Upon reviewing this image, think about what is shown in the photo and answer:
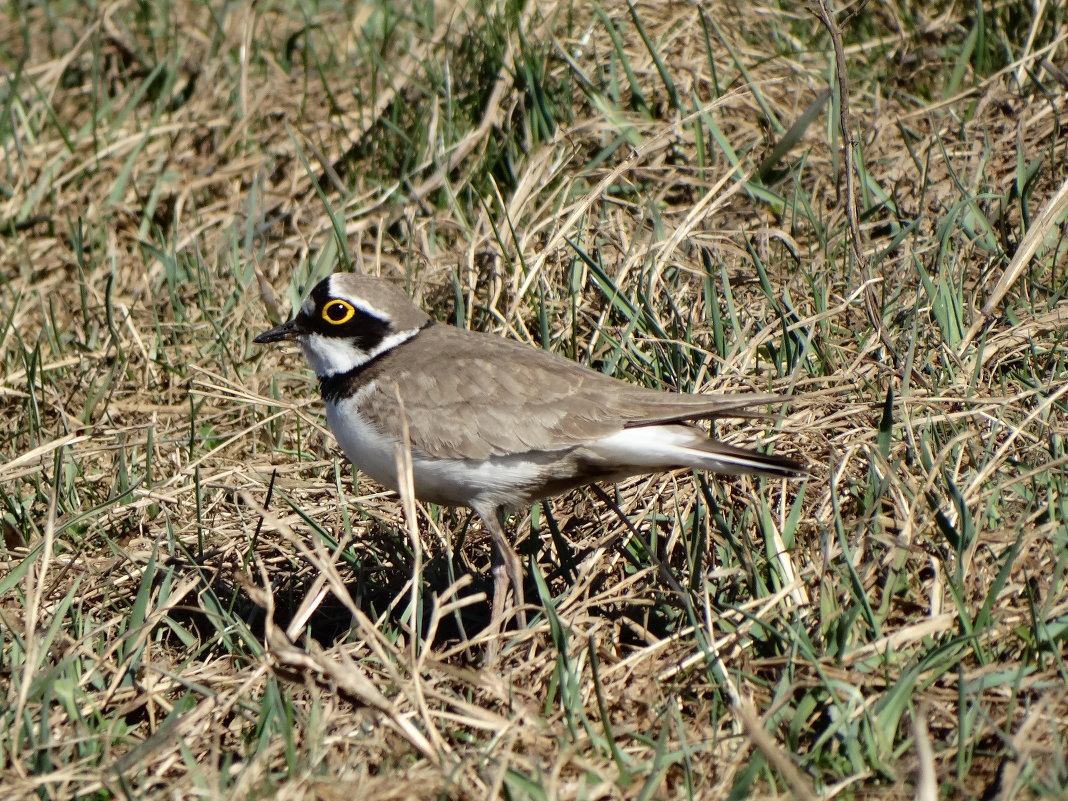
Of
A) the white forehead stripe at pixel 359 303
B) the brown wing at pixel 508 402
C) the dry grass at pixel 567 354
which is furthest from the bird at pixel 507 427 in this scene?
the dry grass at pixel 567 354

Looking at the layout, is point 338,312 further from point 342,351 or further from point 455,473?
point 455,473

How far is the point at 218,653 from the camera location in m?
4.95

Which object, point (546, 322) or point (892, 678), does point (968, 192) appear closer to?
point (546, 322)

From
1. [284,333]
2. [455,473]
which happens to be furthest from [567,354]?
[455,473]

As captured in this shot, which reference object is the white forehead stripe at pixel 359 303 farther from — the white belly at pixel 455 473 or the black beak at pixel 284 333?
the white belly at pixel 455 473

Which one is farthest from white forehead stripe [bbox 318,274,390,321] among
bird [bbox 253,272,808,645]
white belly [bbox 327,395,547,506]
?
white belly [bbox 327,395,547,506]

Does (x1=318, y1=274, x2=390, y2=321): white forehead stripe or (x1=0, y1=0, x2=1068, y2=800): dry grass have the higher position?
(x1=318, y1=274, x2=390, y2=321): white forehead stripe

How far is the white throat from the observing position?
17.7ft

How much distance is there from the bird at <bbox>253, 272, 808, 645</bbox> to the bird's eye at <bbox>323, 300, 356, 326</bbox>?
0.22 metres

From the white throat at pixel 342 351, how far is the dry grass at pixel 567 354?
654 mm

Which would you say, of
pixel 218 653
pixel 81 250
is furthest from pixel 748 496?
pixel 81 250

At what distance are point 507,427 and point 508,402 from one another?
97 mm

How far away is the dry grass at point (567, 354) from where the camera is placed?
157 inches

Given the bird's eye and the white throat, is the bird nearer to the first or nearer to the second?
the white throat
